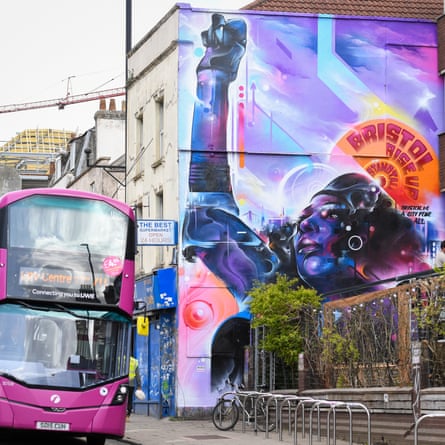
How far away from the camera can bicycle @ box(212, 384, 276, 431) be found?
2520cm

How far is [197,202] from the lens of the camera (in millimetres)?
31828

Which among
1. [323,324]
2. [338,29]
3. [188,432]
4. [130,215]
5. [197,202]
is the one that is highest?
[338,29]

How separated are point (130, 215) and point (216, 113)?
11.5m

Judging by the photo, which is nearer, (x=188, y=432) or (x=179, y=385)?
(x=188, y=432)

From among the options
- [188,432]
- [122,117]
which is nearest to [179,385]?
[188,432]

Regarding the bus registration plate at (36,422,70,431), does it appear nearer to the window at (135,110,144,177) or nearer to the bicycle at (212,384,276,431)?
the bicycle at (212,384,276,431)

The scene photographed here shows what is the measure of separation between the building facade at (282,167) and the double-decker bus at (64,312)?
10.7 m

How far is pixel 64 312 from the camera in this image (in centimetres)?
2033

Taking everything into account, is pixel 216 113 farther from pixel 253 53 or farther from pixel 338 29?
pixel 338 29

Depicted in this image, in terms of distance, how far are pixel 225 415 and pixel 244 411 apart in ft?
3.03

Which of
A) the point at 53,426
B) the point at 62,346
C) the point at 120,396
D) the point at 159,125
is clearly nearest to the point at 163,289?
the point at 159,125

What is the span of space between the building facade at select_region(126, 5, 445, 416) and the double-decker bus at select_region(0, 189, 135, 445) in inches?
423

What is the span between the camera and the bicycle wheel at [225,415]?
85.5 ft

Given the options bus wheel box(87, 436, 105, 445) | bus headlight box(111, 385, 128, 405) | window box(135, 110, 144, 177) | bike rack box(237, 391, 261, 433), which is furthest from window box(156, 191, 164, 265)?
bus headlight box(111, 385, 128, 405)
